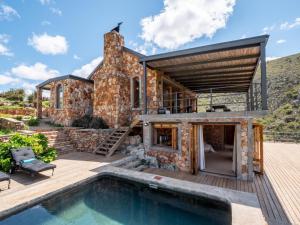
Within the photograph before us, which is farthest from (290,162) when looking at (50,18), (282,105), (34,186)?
(282,105)

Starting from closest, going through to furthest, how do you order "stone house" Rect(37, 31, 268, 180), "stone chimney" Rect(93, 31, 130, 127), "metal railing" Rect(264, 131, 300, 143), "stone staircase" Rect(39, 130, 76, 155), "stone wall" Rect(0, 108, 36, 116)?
"stone house" Rect(37, 31, 268, 180)
"stone staircase" Rect(39, 130, 76, 155)
"stone chimney" Rect(93, 31, 130, 127)
"metal railing" Rect(264, 131, 300, 143)
"stone wall" Rect(0, 108, 36, 116)

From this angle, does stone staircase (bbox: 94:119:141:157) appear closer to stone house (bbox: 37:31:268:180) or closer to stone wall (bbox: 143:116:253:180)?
stone house (bbox: 37:31:268:180)

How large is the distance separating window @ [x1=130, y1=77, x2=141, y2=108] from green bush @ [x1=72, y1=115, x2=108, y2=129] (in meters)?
2.65

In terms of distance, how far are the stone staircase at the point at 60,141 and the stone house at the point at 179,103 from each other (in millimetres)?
1989

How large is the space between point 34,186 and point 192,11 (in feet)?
39.6

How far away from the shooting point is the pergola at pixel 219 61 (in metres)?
6.09

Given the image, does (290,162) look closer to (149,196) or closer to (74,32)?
(149,196)

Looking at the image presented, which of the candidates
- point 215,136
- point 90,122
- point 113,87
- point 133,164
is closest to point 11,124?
point 90,122

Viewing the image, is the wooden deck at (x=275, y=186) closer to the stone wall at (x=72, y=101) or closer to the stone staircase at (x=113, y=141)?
the stone staircase at (x=113, y=141)

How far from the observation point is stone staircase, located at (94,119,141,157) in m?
10.1

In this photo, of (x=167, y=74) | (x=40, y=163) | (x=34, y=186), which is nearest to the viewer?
(x=34, y=186)

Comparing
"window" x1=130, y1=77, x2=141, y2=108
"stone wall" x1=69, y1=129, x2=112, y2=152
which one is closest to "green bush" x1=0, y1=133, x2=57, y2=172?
"stone wall" x1=69, y1=129, x2=112, y2=152

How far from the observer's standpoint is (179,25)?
12195mm

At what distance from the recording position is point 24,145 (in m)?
7.96
